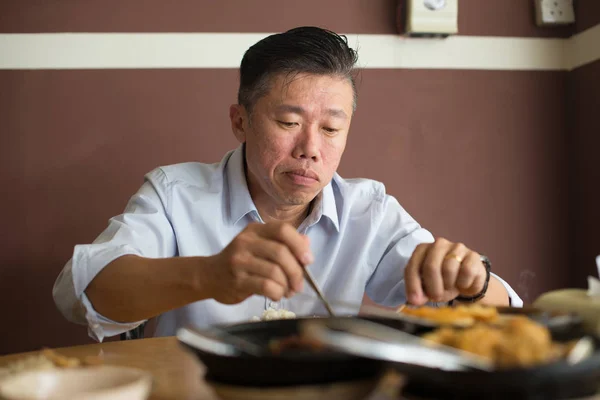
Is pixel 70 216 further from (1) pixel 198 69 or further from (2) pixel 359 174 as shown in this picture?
(2) pixel 359 174

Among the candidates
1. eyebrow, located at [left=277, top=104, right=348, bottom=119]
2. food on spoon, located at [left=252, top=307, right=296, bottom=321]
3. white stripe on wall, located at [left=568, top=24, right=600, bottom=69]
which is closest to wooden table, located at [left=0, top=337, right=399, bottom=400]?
food on spoon, located at [left=252, top=307, right=296, bottom=321]

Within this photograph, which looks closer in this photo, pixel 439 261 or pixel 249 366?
pixel 249 366

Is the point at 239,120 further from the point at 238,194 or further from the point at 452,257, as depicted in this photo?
the point at 452,257

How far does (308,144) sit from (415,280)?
54 cm

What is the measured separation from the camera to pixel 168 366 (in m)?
1.02

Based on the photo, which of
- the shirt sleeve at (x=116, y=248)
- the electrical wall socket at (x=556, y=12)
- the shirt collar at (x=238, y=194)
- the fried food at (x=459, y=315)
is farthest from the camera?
the electrical wall socket at (x=556, y=12)

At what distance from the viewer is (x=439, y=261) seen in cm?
118

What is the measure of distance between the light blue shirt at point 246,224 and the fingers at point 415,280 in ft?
1.54

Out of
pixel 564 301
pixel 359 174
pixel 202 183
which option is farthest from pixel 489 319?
pixel 359 174

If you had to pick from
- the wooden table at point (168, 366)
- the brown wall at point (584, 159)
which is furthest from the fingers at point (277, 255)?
the brown wall at point (584, 159)

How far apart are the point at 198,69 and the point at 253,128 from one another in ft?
2.22

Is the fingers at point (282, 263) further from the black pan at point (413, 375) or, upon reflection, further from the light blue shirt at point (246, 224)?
the light blue shirt at point (246, 224)

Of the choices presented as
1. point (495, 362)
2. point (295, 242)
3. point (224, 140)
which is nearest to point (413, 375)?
point (495, 362)

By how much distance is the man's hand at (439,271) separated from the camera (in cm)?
117
